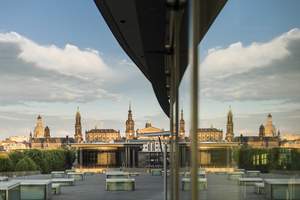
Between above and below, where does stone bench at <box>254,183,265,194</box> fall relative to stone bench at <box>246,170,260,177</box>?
below

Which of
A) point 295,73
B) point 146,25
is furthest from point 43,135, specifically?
point 295,73

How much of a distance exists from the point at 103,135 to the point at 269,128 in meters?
49.2

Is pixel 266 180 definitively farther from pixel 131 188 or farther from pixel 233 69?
pixel 131 188

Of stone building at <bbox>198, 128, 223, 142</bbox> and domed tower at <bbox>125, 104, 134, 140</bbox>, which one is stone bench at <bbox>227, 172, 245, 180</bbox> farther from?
domed tower at <bbox>125, 104, 134, 140</bbox>

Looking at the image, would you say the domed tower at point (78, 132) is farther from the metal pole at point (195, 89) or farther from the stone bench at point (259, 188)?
the stone bench at point (259, 188)

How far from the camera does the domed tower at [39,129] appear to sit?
54900mm

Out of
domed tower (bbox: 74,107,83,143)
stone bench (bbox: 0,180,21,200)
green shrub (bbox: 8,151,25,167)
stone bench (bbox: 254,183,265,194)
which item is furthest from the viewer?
domed tower (bbox: 74,107,83,143)

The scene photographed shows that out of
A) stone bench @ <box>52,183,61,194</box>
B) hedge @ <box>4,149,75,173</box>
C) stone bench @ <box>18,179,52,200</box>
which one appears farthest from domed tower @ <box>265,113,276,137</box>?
hedge @ <box>4,149,75,173</box>

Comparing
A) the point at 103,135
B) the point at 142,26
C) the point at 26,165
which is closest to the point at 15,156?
the point at 26,165

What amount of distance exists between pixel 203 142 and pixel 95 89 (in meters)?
54.7

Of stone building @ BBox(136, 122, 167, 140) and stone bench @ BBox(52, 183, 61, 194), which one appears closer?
stone building @ BBox(136, 122, 167, 140)

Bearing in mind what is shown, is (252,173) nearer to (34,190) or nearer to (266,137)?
(266,137)

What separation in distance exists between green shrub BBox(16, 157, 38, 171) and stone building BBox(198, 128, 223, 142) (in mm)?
29798

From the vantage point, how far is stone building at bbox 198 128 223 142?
1.38m
